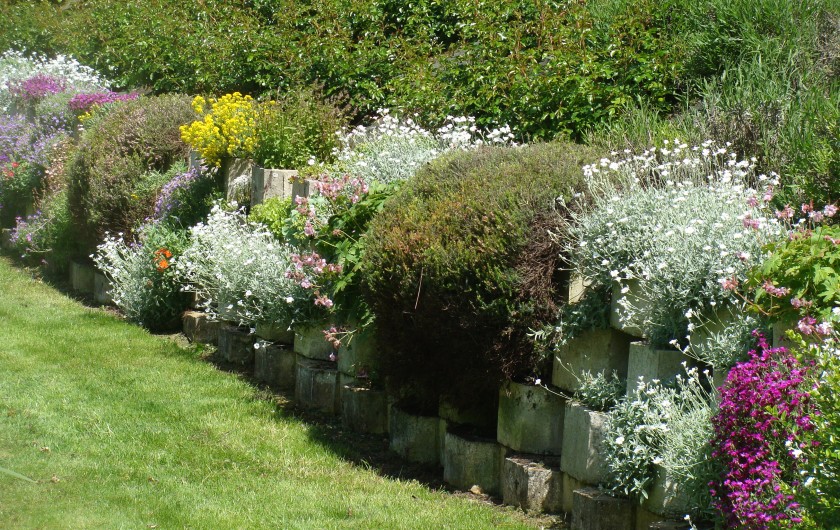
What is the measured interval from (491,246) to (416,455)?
5.15ft

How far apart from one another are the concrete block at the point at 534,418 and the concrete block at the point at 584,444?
0.23m

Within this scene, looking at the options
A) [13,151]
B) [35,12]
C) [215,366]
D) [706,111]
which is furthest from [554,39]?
[35,12]

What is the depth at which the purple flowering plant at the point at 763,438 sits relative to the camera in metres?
3.48

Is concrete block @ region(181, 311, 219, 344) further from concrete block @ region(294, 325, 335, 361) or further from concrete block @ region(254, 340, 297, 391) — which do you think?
concrete block @ region(294, 325, 335, 361)

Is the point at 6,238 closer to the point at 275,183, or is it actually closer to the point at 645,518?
the point at 275,183

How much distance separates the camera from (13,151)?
46.8 ft

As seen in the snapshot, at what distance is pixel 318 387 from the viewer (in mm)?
7125

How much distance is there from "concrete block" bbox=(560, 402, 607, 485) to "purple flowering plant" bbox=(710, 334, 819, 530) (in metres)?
0.86

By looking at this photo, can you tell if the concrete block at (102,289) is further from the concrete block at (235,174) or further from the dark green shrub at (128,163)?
the concrete block at (235,174)

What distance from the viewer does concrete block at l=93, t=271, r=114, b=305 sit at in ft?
36.0

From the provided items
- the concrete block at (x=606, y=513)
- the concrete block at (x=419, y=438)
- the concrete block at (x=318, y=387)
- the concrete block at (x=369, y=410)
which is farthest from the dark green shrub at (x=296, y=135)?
the concrete block at (x=606, y=513)

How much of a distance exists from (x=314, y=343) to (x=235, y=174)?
2.60m

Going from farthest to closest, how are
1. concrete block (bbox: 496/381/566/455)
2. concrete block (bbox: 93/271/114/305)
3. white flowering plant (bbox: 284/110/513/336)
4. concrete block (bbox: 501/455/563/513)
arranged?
concrete block (bbox: 93/271/114/305)
white flowering plant (bbox: 284/110/513/336)
concrete block (bbox: 496/381/566/455)
concrete block (bbox: 501/455/563/513)

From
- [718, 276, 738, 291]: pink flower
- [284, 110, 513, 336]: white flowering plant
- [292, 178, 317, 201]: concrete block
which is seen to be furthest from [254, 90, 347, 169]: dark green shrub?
[718, 276, 738, 291]: pink flower
